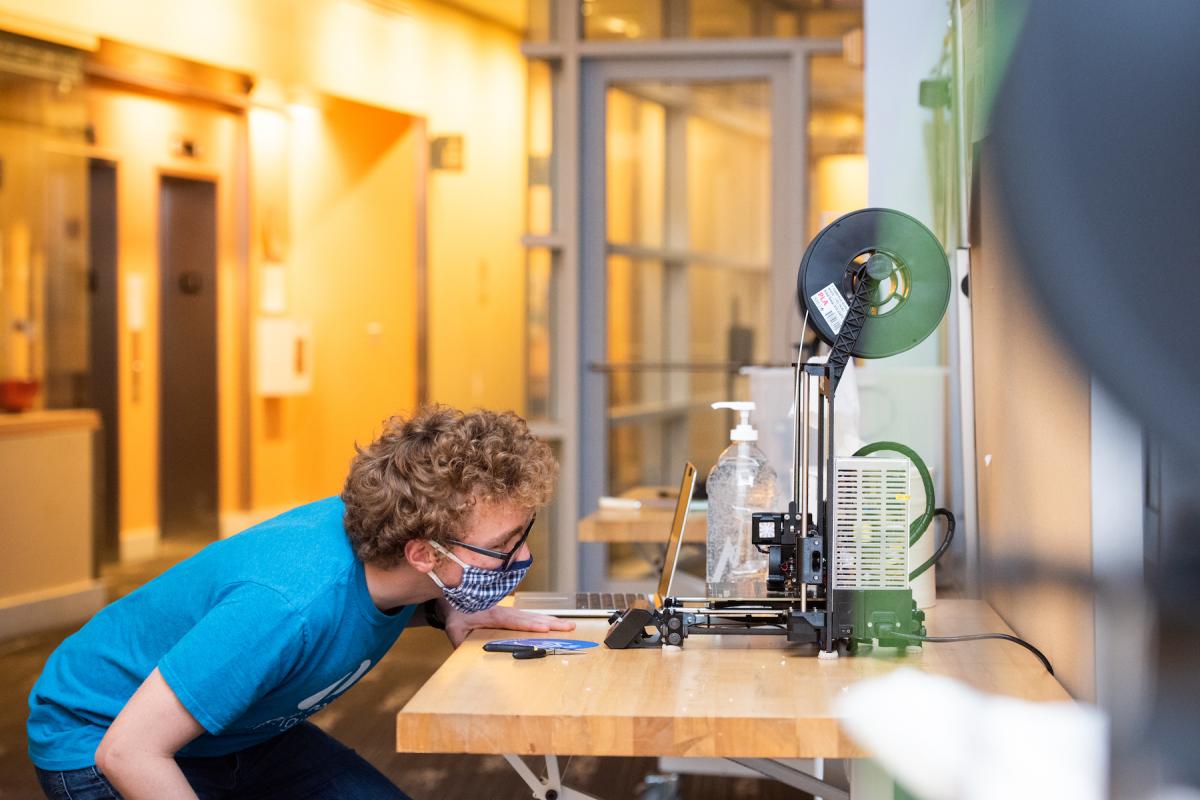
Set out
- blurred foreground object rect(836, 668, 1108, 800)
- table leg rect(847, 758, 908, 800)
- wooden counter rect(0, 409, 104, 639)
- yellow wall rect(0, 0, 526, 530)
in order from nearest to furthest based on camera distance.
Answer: blurred foreground object rect(836, 668, 1108, 800) → table leg rect(847, 758, 908, 800) → wooden counter rect(0, 409, 104, 639) → yellow wall rect(0, 0, 526, 530)

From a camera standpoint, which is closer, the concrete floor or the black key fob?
the black key fob

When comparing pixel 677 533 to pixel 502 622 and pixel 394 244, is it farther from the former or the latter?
pixel 394 244

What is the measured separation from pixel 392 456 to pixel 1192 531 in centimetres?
122

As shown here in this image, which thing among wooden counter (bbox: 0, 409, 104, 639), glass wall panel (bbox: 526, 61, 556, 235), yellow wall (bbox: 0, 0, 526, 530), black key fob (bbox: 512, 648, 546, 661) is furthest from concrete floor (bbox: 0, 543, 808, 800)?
yellow wall (bbox: 0, 0, 526, 530)

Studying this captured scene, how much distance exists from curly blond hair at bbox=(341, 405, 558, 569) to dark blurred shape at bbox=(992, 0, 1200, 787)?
1156mm

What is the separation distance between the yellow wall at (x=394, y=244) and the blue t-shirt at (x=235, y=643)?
20.7 ft

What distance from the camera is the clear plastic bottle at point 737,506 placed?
1.85 meters

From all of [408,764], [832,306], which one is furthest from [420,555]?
[408,764]

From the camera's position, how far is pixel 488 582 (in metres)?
1.51

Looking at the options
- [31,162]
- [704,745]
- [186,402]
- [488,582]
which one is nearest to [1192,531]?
[704,745]

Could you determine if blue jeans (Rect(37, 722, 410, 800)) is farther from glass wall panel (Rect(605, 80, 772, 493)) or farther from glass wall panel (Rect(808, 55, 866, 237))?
glass wall panel (Rect(808, 55, 866, 237))

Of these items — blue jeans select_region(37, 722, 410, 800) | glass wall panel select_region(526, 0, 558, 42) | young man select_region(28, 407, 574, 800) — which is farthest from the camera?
glass wall panel select_region(526, 0, 558, 42)

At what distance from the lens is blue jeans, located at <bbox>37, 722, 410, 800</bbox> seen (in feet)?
5.31

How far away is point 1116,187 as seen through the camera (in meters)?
0.34
